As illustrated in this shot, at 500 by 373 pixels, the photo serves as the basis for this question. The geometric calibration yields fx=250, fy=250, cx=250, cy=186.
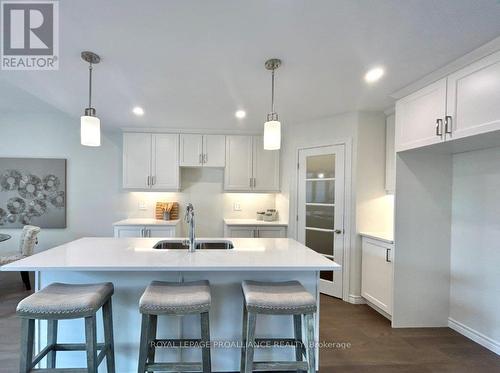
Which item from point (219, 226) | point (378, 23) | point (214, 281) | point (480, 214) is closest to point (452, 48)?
point (378, 23)

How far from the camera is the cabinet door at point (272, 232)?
12.8ft

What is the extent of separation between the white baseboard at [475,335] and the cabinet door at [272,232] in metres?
2.14

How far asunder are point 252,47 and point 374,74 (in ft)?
3.80

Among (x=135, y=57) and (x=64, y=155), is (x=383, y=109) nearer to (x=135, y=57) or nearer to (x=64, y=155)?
(x=135, y=57)

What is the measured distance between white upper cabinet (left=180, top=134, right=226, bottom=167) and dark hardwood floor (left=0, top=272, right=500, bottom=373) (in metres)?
2.68

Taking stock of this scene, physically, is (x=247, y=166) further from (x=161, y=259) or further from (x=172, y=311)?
(x=172, y=311)

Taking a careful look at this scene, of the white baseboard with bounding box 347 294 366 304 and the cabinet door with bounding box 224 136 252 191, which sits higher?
the cabinet door with bounding box 224 136 252 191

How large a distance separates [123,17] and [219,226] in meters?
3.42

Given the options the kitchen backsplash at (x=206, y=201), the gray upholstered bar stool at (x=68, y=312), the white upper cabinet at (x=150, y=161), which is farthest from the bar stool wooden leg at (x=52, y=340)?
the kitchen backsplash at (x=206, y=201)

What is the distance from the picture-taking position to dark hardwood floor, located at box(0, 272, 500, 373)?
202 cm

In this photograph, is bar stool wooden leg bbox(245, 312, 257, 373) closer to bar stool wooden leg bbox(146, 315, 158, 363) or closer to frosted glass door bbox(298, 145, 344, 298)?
bar stool wooden leg bbox(146, 315, 158, 363)

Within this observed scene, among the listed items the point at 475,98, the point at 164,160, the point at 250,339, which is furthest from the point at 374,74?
the point at 164,160

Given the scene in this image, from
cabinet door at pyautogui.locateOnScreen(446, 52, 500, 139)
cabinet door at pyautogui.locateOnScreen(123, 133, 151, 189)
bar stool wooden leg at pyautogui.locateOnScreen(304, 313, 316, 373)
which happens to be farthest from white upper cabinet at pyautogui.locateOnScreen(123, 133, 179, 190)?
cabinet door at pyautogui.locateOnScreen(446, 52, 500, 139)

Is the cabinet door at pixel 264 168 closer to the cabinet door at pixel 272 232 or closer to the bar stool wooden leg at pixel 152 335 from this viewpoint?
the cabinet door at pixel 272 232
